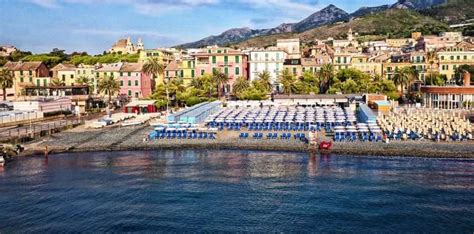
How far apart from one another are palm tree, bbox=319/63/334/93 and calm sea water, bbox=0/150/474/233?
166ft

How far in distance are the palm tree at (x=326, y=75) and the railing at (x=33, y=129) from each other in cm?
4835

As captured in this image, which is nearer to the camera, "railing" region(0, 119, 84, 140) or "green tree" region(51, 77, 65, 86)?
"railing" region(0, 119, 84, 140)

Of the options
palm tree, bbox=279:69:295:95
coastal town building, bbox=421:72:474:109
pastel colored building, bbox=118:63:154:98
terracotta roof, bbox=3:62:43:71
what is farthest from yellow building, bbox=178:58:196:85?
coastal town building, bbox=421:72:474:109

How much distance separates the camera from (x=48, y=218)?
3297 centimetres

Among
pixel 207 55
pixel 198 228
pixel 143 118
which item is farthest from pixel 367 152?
pixel 207 55

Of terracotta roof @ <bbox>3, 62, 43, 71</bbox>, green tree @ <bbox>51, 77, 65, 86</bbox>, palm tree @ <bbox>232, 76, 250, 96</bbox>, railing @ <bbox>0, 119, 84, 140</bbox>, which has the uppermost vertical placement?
terracotta roof @ <bbox>3, 62, 43, 71</bbox>

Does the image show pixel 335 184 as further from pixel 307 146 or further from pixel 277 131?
pixel 277 131

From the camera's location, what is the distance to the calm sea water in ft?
104

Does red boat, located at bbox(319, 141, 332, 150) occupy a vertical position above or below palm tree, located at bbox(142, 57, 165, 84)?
below

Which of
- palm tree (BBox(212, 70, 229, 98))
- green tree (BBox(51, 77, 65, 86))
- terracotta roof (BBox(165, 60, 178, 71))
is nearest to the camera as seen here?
palm tree (BBox(212, 70, 229, 98))

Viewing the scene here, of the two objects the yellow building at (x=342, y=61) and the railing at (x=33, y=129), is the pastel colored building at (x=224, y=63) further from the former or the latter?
the railing at (x=33, y=129)

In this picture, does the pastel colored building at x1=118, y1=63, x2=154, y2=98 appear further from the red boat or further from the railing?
the red boat

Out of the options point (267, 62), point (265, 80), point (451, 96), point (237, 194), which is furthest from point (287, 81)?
point (237, 194)

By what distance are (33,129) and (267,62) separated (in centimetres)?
5284
